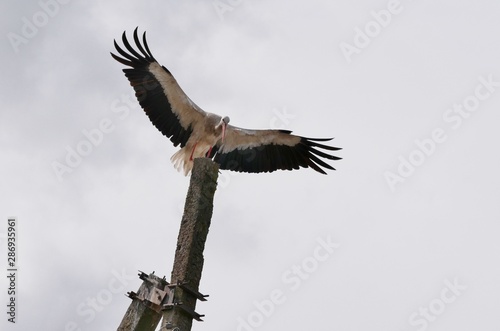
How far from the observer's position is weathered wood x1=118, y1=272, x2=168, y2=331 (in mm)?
5555

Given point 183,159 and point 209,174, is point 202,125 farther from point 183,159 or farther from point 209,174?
point 209,174

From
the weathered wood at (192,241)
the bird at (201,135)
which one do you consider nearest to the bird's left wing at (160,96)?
the bird at (201,135)

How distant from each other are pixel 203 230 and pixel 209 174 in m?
0.51

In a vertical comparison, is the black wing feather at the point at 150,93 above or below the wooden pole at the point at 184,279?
above

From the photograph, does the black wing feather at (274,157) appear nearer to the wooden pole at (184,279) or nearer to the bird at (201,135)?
the bird at (201,135)

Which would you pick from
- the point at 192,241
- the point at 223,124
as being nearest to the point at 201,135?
the point at 223,124

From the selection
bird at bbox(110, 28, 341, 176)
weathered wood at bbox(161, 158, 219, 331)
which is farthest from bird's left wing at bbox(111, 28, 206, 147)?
weathered wood at bbox(161, 158, 219, 331)

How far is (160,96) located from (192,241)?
568cm

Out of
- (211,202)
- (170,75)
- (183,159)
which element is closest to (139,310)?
(211,202)

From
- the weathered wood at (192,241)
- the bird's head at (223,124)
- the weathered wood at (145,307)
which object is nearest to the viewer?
the weathered wood at (192,241)

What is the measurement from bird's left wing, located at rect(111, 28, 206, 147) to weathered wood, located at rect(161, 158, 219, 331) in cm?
480

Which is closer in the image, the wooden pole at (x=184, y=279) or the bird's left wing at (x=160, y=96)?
the wooden pole at (x=184, y=279)

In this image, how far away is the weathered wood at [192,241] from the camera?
5281mm

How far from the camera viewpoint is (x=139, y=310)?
224 inches
